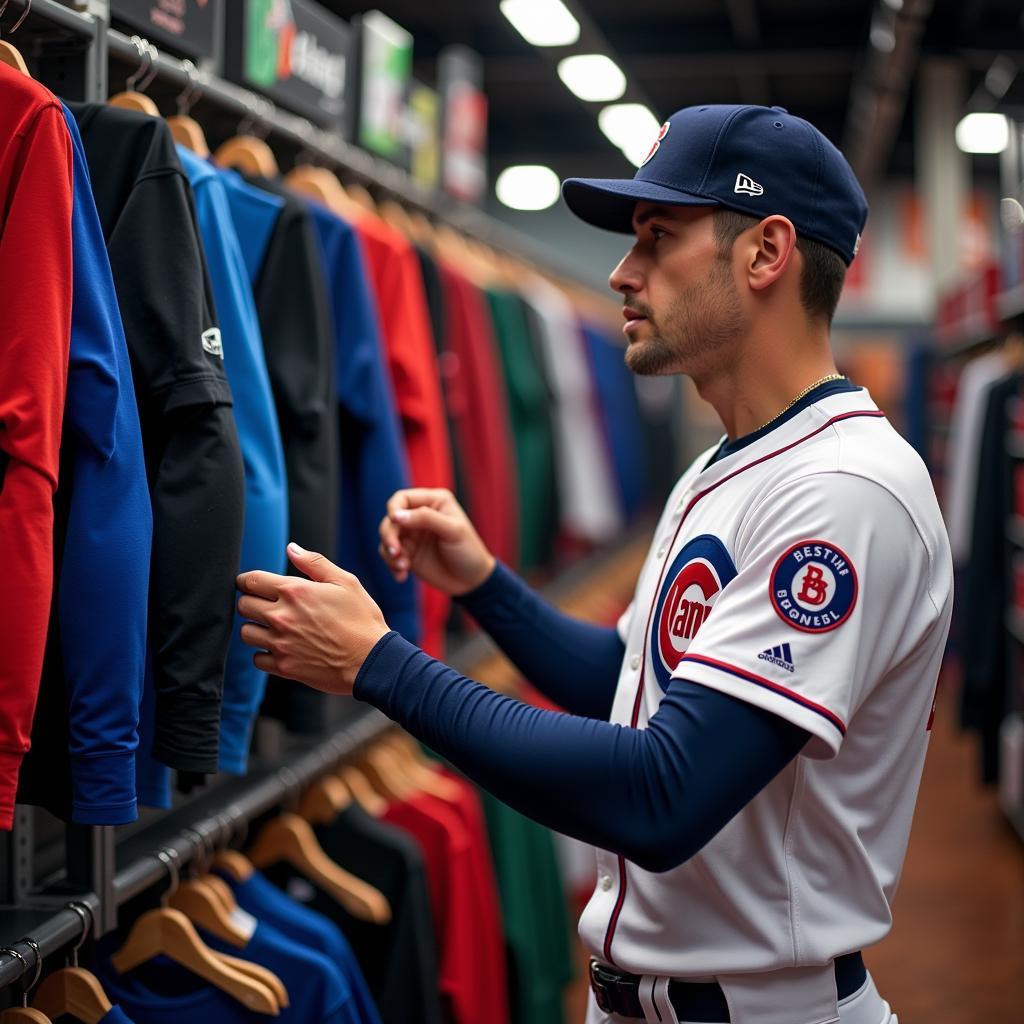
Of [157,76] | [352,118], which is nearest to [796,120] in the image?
[157,76]

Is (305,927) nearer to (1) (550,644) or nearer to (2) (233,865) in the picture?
(2) (233,865)

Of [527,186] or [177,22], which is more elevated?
[527,186]

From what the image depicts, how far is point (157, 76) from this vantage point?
2145mm

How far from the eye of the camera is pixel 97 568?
1.61m

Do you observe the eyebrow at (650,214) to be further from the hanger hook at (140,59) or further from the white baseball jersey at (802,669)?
the hanger hook at (140,59)

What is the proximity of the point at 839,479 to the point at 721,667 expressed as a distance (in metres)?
0.27

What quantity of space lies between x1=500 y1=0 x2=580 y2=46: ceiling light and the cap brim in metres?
6.24

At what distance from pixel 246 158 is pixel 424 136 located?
1790 mm

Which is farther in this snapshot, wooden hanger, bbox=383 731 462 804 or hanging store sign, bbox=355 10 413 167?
hanging store sign, bbox=355 10 413 167

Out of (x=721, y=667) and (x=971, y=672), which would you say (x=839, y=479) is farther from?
(x=971, y=672)

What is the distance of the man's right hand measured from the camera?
2092 millimetres

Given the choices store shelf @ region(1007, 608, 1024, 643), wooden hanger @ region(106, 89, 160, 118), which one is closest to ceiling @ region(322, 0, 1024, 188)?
store shelf @ region(1007, 608, 1024, 643)

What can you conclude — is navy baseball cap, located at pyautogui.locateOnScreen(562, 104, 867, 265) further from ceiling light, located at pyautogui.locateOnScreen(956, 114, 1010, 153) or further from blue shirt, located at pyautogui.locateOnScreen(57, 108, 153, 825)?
ceiling light, located at pyautogui.locateOnScreen(956, 114, 1010, 153)

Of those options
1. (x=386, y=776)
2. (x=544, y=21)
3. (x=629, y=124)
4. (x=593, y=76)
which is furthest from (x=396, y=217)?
(x=629, y=124)
